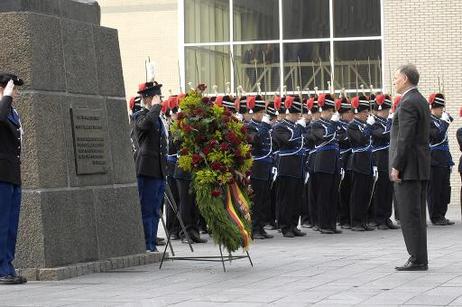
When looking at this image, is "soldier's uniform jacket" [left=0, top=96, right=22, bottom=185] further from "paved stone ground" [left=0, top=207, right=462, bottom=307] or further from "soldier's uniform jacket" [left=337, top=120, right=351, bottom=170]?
"soldier's uniform jacket" [left=337, top=120, right=351, bottom=170]

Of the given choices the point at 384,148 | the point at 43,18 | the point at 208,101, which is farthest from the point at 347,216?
the point at 43,18

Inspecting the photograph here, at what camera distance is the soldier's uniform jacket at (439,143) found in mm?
20328

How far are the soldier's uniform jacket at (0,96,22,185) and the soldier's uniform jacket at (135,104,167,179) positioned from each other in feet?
9.64

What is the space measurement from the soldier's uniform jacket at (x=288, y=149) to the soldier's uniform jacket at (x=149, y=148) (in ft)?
14.0

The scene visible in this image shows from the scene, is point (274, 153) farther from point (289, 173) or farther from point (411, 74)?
point (411, 74)

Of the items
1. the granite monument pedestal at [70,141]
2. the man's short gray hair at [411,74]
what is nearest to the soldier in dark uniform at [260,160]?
the granite monument pedestal at [70,141]

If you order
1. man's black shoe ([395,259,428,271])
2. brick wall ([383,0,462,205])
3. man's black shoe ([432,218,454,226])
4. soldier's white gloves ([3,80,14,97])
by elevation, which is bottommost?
man's black shoe ([432,218,454,226])

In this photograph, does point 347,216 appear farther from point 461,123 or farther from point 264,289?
point 264,289

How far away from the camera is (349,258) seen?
13.9 metres

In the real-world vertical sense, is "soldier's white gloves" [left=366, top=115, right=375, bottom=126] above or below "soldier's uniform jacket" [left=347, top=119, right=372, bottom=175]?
above

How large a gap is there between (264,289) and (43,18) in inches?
145

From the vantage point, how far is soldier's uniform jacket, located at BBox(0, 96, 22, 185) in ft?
37.8

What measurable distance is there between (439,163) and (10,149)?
10605mm

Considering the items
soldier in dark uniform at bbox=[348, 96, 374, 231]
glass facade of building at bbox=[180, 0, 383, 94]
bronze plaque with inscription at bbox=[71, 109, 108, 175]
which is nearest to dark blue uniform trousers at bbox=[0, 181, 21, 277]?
bronze plaque with inscription at bbox=[71, 109, 108, 175]
